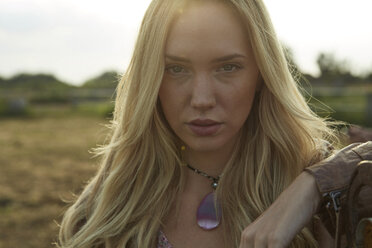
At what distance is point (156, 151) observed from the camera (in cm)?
217

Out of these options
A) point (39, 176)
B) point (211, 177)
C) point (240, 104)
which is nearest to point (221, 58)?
point (240, 104)

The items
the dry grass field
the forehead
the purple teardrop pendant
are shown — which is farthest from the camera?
the dry grass field

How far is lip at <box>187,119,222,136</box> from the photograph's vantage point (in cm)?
179

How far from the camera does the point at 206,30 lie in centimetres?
173

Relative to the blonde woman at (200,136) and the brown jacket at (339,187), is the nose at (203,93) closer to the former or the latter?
the blonde woman at (200,136)

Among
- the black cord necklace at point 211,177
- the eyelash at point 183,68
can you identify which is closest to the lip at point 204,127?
the eyelash at point 183,68

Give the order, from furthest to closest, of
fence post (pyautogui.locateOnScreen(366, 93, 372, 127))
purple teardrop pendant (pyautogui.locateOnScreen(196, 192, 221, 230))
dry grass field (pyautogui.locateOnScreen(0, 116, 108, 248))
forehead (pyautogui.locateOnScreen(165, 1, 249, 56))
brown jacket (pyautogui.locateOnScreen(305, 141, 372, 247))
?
fence post (pyautogui.locateOnScreen(366, 93, 372, 127)) → dry grass field (pyautogui.locateOnScreen(0, 116, 108, 248)) → purple teardrop pendant (pyautogui.locateOnScreen(196, 192, 221, 230)) → forehead (pyautogui.locateOnScreen(165, 1, 249, 56)) → brown jacket (pyautogui.locateOnScreen(305, 141, 372, 247))

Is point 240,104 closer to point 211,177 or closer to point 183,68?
point 183,68

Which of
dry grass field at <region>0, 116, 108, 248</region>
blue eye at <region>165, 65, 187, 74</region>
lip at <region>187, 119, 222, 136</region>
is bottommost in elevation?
dry grass field at <region>0, 116, 108, 248</region>

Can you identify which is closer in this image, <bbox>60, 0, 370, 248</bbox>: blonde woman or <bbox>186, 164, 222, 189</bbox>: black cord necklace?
<bbox>60, 0, 370, 248</bbox>: blonde woman

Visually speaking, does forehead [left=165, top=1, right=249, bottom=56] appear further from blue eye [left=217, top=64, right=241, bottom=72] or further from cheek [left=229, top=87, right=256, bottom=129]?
cheek [left=229, top=87, right=256, bottom=129]

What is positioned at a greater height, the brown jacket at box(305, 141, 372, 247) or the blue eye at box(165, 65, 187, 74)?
the blue eye at box(165, 65, 187, 74)

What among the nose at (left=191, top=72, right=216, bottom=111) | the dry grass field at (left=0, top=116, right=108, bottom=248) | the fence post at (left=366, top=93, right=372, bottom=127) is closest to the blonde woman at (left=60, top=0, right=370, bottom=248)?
the nose at (left=191, top=72, right=216, bottom=111)

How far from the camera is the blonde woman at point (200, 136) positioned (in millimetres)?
1780
